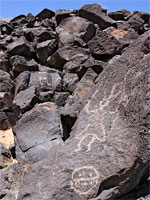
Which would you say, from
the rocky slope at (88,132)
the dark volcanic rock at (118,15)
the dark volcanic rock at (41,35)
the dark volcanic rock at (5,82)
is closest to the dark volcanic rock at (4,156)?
the rocky slope at (88,132)

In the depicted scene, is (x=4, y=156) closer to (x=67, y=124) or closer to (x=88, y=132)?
A: (x=67, y=124)

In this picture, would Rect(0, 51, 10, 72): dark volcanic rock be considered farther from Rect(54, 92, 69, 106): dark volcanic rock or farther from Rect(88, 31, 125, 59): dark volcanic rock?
Rect(88, 31, 125, 59): dark volcanic rock

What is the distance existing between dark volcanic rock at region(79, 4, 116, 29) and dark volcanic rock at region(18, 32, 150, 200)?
14.2 feet

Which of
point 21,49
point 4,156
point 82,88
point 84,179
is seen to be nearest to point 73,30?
point 21,49

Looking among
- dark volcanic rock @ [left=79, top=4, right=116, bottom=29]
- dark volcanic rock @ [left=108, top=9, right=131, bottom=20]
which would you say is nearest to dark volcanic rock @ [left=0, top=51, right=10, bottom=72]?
dark volcanic rock @ [left=79, top=4, right=116, bottom=29]

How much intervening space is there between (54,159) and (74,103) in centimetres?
139

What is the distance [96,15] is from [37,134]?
484 cm

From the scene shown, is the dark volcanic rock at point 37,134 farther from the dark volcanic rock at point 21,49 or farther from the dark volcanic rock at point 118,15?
the dark volcanic rock at point 118,15

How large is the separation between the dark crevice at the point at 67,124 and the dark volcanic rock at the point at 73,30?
3.09 m

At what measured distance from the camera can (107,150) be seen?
267cm

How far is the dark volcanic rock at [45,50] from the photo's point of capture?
6633 mm

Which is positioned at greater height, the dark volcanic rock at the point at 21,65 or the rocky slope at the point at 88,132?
the dark volcanic rock at the point at 21,65

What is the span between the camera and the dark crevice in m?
3.74

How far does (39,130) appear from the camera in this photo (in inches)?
157
